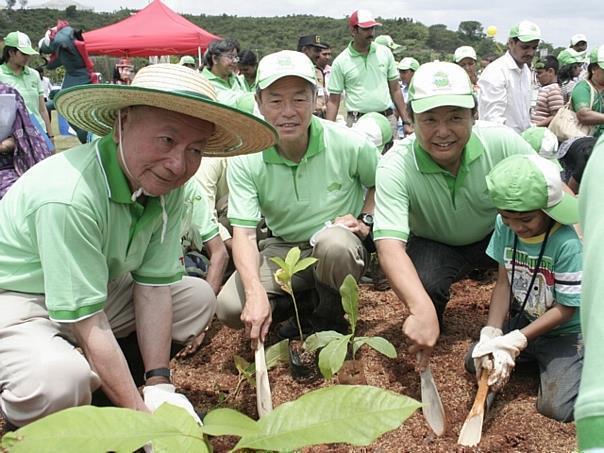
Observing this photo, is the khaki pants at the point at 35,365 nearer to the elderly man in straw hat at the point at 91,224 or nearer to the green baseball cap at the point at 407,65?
the elderly man in straw hat at the point at 91,224

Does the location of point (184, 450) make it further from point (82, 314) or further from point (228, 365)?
point (228, 365)

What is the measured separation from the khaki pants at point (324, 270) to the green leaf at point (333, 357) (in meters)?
0.54

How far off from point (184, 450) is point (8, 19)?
2293 inches

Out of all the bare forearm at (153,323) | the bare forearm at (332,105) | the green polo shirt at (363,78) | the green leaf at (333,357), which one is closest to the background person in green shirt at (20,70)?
the bare forearm at (332,105)

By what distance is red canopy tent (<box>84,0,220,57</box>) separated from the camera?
13.2m

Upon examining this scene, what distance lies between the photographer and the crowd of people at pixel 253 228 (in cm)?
169

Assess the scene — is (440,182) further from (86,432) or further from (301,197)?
(86,432)

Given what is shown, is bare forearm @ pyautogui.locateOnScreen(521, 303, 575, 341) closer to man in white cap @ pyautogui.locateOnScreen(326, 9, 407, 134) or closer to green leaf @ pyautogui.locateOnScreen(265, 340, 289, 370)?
green leaf @ pyautogui.locateOnScreen(265, 340, 289, 370)

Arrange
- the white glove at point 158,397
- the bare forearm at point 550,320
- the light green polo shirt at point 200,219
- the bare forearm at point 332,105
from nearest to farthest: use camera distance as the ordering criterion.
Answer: the white glove at point 158,397
the bare forearm at point 550,320
the light green polo shirt at point 200,219
the bare forearm at point 332,105

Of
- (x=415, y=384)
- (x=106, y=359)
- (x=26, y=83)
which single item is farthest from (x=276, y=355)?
(x=26, y=83)

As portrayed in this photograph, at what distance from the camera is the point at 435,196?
8.26 feet

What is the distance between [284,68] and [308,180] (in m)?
0.50

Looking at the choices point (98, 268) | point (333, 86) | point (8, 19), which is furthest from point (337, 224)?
point (8, 19)

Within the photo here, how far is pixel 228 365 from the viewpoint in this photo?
2.63 metres
